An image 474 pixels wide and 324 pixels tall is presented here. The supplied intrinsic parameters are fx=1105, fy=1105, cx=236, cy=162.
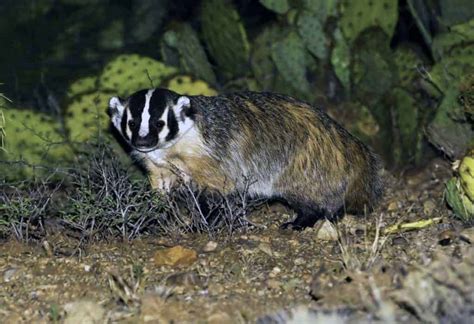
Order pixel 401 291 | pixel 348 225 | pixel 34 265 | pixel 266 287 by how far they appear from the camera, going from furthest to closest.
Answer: pixel 348 225 → pixel 34 265 → pixel 266 287 → pixel 401 291

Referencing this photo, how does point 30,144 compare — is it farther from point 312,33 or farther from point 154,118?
point 312,33

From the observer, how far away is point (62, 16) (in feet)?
31.0

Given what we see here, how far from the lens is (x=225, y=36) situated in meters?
9.78

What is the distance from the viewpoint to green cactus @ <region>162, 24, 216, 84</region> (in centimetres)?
955

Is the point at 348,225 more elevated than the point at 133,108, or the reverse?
the point at 133,108

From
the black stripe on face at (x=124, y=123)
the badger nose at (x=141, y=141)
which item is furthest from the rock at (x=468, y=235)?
the black stripe on face at (x=124, y=123)

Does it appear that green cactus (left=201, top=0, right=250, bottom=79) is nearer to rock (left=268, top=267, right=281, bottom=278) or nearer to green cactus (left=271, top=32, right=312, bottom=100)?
green cactus (left=271, top=32, right=312, bottom=100)

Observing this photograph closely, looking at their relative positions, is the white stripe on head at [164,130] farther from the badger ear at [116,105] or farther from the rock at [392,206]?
the rock at [392,206]

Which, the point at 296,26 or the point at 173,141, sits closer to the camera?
the point at 173,141

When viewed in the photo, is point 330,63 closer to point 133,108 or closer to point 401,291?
point 133,108

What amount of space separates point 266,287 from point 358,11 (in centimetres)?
370

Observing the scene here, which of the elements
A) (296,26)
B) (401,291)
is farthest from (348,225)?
(401,291)

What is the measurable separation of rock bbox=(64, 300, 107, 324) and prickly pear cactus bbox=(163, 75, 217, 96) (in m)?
3.26

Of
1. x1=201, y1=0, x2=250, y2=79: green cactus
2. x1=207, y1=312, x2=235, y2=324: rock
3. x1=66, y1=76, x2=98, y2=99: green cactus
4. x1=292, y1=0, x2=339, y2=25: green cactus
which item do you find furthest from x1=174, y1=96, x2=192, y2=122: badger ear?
x1=207, y1=312, x2=235, y2=324: rock
